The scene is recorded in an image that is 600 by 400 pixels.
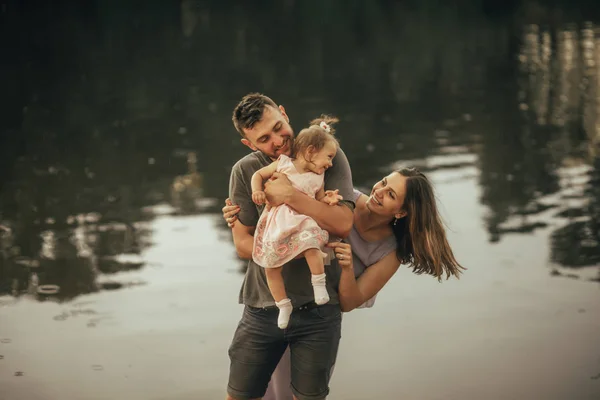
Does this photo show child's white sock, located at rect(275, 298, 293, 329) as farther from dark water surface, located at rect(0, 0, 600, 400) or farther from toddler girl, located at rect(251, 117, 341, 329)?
dark water surface, located at rect(0, 0, 600, 400)

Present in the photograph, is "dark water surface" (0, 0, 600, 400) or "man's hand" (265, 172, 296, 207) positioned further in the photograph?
"dark water surface" (0, 0, 600, 400)

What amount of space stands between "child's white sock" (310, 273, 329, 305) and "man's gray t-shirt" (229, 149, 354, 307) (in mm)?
96

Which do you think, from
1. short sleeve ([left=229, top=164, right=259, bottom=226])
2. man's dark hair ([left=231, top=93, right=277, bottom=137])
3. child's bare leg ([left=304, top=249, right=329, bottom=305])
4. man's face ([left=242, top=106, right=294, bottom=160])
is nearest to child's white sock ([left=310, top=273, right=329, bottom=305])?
child's bare leg ([left=304, top=249, right=329, bottom=305])

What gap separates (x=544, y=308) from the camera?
675cm

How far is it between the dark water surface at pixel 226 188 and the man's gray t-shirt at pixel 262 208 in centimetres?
174

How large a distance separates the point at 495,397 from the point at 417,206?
6.03 feet

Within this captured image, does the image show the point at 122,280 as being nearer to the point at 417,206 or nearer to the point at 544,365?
the point at 544,365

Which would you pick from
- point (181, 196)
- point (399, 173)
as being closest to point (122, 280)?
point (181, 196)

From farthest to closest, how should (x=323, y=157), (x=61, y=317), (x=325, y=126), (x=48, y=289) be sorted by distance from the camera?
1. (x=48, y=289)
2. (x=61, y=317)
3. (x=325, y=126)
4. (x=323, y=157)

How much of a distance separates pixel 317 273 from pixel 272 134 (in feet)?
1.88

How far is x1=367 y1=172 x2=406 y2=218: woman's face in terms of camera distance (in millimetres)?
3928

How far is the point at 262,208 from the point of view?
392cm

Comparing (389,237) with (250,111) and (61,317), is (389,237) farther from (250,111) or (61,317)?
(61,317)

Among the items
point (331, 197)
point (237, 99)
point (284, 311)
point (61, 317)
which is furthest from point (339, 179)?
point (237, 99)
